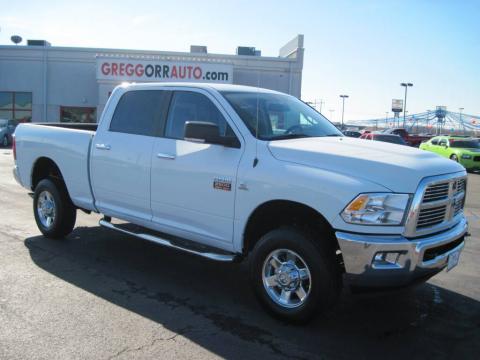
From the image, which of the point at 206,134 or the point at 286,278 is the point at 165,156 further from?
the point at 286,278

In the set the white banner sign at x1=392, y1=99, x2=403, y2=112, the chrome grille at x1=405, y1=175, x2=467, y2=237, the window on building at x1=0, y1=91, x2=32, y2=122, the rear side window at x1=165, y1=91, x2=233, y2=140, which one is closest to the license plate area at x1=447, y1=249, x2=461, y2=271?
the chrome grille at x1=405, y1=175, x2=467, y2=237

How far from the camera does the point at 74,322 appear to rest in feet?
13.6

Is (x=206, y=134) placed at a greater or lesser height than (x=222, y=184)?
greater

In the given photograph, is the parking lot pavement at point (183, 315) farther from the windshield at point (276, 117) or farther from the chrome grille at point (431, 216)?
the windshield at point (276, 117)

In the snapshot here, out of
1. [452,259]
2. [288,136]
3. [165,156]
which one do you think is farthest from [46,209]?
[452,259]

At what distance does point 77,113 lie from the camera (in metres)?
30.6

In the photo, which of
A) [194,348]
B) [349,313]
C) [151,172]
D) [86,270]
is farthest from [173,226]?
[349,313]

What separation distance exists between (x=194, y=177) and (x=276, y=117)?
1.04 meters

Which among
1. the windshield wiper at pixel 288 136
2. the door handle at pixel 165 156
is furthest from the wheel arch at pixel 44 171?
the windshield wiper at pixel 288 136

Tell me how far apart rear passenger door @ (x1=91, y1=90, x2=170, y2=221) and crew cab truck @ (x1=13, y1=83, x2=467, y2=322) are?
0.02m

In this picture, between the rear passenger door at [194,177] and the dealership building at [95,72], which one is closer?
the rear passenger door at [194,177]

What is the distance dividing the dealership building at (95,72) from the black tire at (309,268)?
23.6 metres

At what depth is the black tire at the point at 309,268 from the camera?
3.98 meters

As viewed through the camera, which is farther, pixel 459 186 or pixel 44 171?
pixel 44 171
